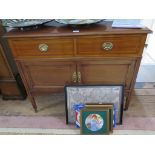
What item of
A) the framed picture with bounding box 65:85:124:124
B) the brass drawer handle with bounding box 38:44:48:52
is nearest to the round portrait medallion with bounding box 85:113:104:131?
the framed picture with bounding box 65:85:124:124

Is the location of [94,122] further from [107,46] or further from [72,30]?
[72,30]

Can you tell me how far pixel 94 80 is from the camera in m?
1.24

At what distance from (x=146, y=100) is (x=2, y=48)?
1.34 meters

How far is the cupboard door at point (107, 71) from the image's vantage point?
1141mm

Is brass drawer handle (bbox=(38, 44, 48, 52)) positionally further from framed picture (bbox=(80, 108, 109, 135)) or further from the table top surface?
framed picture (bbox=(80, 108, 109, 135))

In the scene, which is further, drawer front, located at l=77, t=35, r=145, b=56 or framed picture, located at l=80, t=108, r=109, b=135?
framed picture, located at l=80, t=108, r=109, b=135

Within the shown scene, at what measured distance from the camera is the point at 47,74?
123 centimetres

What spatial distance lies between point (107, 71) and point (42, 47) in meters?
0.48

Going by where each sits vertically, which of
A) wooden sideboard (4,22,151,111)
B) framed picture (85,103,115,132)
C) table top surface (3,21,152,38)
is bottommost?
framed picture (85,103,115,132)

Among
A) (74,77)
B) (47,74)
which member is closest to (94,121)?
(74,77)

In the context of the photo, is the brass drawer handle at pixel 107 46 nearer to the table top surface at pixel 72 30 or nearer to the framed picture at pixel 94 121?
the table top surface at pixel 72 30

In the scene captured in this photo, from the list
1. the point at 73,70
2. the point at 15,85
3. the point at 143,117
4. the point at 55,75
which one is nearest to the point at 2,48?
the point at 15,85

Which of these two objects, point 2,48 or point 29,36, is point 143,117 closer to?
point 29,36

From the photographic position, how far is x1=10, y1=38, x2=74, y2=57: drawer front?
1.06 m
